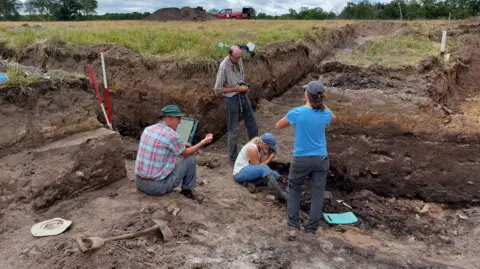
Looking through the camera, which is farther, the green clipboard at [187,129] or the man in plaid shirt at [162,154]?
the green clipboard at [187,129]

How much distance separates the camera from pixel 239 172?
19.7 ft

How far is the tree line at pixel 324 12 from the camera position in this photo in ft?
107

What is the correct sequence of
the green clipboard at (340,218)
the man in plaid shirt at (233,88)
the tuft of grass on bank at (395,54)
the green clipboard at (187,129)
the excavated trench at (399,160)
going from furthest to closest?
the tuft of grass on bank at (395,54), the green clipboard at (187,129), the man in plaid shirt at (233,88), the excavated trench at (399,160), the green clipboard at (340,218)

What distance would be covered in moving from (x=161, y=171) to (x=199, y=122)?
3691mm

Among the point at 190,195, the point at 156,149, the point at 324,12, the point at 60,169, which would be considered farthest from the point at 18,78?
the point at 324,12

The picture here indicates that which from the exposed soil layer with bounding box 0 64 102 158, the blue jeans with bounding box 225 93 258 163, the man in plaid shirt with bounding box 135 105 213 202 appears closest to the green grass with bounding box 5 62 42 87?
the exposed soil layer with bounding box 0 64 102 158

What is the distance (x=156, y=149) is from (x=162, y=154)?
3.9 inches

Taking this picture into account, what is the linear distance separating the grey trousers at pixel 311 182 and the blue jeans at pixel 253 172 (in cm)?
110

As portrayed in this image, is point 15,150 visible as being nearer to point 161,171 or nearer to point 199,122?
point 161,171

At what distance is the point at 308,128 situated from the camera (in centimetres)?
437

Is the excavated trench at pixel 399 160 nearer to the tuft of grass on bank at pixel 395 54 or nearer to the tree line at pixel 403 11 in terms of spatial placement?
the tuft of grass on bank at pixel 395 54

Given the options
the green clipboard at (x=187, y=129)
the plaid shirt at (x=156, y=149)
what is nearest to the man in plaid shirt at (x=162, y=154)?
the plaid shirt at (x=156, y=149)

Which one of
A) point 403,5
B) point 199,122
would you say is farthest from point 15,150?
point 403,5

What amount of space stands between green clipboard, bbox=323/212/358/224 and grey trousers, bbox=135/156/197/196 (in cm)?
184
